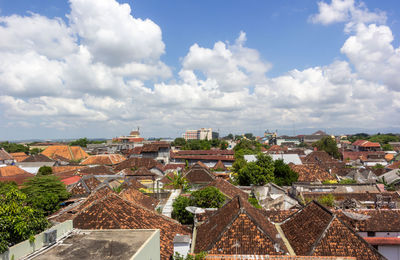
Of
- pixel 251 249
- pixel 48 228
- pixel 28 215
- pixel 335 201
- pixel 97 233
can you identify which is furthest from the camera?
pixel 335 201

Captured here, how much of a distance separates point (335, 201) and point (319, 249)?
13.1m

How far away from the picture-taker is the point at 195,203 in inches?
696

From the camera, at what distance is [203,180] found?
33.3 metres

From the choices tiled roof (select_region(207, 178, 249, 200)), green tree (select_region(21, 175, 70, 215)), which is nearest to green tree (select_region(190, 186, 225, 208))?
tiled roof (select_region(207, 178, 249, 200))

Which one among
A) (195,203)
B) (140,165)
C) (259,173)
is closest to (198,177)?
(259,173)

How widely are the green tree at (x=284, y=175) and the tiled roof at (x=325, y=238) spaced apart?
21.4 metres

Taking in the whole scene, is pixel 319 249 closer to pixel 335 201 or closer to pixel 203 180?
pixel 335 201

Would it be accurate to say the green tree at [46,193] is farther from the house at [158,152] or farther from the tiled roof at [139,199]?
the house at [158,152]

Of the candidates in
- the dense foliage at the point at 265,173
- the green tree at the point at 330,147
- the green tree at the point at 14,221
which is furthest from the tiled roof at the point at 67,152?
the green tree at the point at 330,147

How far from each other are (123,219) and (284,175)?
89.8ft

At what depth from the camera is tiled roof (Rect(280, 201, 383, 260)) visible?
1014 centimetres

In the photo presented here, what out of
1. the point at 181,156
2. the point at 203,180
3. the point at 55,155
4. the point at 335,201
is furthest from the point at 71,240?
the point at 55,155

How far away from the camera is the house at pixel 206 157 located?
55969 mm

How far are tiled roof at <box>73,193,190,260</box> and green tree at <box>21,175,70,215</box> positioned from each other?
32.9 feet
